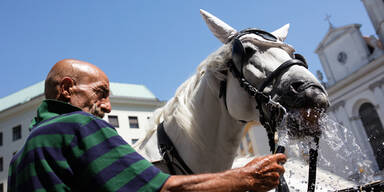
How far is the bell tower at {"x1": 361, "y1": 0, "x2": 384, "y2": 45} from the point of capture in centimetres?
3806

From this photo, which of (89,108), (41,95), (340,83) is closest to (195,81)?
(89,108)

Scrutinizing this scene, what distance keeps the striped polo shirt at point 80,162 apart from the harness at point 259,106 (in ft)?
4.15

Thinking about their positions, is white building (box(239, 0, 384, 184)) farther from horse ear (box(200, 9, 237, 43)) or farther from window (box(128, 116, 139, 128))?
horse ear (box(200, 9, 237, 43))

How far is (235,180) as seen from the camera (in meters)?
1.36

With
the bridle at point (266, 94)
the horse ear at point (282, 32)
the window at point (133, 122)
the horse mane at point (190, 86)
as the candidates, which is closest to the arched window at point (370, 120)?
the window at point (133, 122)

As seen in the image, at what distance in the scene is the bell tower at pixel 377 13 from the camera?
38.1 metres

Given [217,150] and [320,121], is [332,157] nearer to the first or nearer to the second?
[320,121]

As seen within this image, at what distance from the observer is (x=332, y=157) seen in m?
2.94

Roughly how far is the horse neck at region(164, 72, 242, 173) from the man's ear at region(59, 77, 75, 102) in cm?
152

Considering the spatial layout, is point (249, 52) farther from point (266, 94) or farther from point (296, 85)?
point (296, 85)

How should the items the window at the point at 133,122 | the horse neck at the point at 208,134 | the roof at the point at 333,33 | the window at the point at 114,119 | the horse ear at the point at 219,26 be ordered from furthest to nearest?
the roof at the point at 333,33 → the window at the point at 133,122 → the window at the point at 114,119 → the horse ear at the point at 219,26 → the horse neck at the point at 208,134

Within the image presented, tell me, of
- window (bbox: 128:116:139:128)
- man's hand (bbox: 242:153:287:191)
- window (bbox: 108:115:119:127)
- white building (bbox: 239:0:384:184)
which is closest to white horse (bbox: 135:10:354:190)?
man's hand (bbox: 242:153:287:191)

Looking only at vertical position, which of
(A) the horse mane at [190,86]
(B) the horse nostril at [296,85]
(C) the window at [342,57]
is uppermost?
(C) the window at [342,57]

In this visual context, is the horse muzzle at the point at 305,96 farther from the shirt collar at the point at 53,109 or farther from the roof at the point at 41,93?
the roof at the point at 41,93
